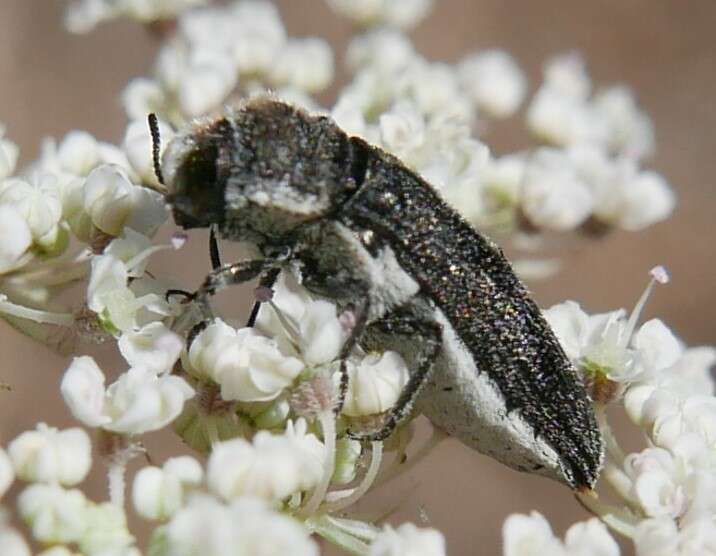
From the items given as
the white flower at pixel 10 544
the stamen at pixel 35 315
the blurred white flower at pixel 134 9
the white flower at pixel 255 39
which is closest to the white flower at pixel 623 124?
the white flower at pixel 255 39

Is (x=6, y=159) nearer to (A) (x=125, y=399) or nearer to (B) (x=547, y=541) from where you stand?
(A) (x=125, y=399)

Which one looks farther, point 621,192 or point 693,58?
point 693,58

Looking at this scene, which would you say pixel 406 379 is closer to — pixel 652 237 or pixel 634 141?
pixel 634 141

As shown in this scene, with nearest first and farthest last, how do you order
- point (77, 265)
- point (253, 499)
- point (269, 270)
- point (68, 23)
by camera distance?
point (253, 499)
point (269, 270)
point (77, 265)
point (68, 23)

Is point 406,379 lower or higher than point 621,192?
lower

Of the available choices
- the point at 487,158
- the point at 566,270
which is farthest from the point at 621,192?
the point at 566,270

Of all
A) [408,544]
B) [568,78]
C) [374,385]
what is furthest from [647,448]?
[568,78]

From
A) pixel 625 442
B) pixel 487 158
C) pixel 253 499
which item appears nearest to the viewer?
pixel 253 499

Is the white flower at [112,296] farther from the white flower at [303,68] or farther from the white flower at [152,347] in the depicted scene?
the white flower at [303,68]

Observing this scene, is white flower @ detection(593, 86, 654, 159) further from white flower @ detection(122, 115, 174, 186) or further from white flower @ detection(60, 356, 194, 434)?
white flower @ detection(60, 356, 194, 434)
